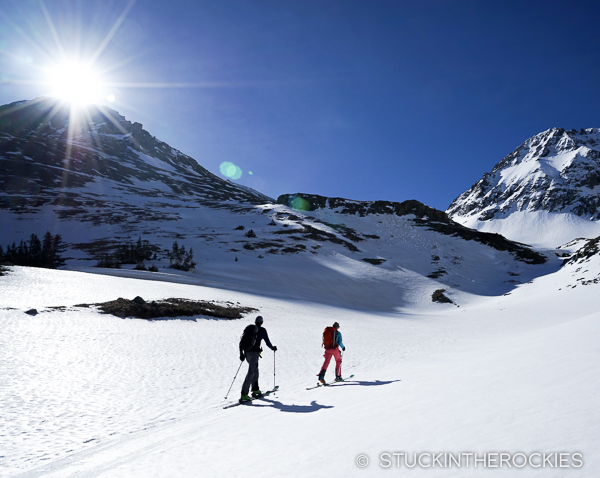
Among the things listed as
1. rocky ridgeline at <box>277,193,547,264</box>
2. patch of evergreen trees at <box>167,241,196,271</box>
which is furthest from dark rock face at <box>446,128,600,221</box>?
patch of evergreen trees at <box>167,241,196,271</box>

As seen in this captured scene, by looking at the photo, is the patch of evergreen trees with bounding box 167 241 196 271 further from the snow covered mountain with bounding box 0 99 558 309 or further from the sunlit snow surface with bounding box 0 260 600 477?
the sunlit snow surface with bounding box 0 260 600 477

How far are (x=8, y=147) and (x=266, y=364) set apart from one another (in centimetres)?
17816

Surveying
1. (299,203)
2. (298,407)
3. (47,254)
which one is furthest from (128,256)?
(299,203)

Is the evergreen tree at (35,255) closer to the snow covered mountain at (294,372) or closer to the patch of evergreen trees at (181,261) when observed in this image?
the snow covered mountain at (294,372)

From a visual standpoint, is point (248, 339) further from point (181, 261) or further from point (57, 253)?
point (57, 253)

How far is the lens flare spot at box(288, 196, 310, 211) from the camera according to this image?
9689 centimetres

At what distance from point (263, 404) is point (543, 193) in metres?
177

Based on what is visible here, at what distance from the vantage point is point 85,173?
406 feet

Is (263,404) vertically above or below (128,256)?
below

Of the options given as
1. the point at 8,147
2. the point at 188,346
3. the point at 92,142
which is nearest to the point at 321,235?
the point at 188,346

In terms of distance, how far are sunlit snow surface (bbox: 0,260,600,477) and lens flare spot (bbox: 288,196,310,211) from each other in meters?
80.2

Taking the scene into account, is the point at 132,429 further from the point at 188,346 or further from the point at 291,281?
the point at 291,281

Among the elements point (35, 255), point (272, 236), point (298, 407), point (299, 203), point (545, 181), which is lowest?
point (298, 407)

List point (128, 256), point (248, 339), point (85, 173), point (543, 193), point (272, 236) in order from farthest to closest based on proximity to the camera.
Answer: point (543, 193) → point (85, 173) → point (272, 236) → point (128, 256) → point (248, 339)
